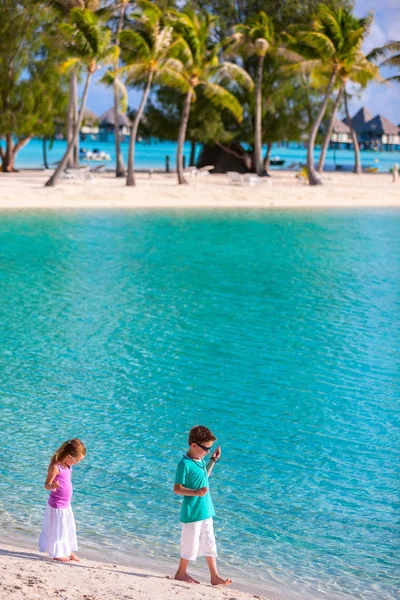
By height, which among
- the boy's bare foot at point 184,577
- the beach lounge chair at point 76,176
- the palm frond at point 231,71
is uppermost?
the palm frond at point 231,71

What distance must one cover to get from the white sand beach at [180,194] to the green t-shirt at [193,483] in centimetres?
2963

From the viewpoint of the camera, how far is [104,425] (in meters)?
11.1

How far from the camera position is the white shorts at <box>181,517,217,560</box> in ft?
21.0

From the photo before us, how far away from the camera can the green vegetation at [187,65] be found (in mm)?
38844

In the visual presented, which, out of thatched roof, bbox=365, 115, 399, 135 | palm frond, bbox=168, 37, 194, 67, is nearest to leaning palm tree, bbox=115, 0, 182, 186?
palm frond, bbox=168, 37, 194, 67

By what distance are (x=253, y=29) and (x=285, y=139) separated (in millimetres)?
10482

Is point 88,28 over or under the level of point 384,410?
over

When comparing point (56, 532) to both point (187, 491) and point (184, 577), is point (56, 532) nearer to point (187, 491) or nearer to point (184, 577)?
point (184, 577)

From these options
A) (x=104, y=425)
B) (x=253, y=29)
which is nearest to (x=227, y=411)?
(x=104, y=425)

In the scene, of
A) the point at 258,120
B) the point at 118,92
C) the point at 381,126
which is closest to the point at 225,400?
the point at 118,92

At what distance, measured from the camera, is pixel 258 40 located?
151ft

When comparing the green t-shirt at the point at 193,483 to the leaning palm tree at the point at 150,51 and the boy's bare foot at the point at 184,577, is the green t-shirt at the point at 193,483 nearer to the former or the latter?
the boy's bare foot at the point at 184,577

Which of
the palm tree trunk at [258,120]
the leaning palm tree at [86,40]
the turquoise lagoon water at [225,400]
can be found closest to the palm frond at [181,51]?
the leaning palm tree at [86,40]

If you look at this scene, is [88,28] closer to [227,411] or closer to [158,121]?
[158,121]
